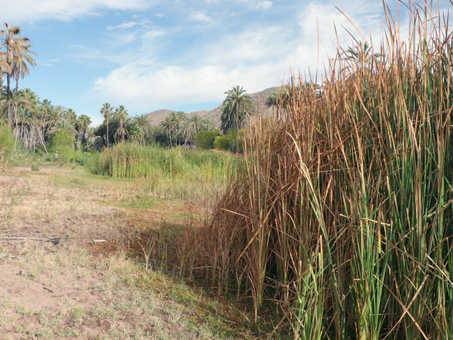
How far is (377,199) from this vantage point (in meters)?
2.07

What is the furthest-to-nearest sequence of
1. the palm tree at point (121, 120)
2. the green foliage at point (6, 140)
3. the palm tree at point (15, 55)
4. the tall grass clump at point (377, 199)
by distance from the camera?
the palm tree at point (121, 120)
the palm tree at point (15, 55)
the green foliage at point (6, 140)
the tall grass clump at point (377, 199)

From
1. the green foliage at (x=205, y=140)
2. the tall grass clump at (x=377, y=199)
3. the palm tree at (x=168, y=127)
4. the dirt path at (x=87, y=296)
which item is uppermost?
the palm tree at (x=168, y=127)

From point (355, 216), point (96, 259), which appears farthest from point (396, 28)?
point (96, 259)

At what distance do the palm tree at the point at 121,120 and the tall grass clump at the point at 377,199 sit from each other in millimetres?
59985

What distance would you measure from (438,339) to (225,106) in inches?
2072

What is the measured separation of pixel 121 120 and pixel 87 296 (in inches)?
2416

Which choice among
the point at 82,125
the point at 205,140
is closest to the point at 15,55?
the point at 205,140

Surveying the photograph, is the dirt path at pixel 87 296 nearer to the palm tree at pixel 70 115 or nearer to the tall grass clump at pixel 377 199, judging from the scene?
the tall grass clump at pixel 377 199

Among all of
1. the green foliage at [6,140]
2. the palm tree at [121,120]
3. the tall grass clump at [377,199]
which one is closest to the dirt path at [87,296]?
the tall grass clump at [377,199]

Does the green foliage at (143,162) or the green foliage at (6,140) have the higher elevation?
the green foliage at (6,140)

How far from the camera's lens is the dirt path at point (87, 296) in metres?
2.49

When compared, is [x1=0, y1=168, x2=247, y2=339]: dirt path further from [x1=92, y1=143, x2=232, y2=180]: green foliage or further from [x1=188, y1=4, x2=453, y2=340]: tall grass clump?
[x1=92, y1=143, x2=232, y2=180]: green foliage

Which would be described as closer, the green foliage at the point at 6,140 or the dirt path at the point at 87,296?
the dirt path at the point at 87,296

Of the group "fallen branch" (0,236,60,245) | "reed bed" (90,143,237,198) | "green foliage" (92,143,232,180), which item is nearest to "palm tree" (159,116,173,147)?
"reed bed" (90,143,237,198)
